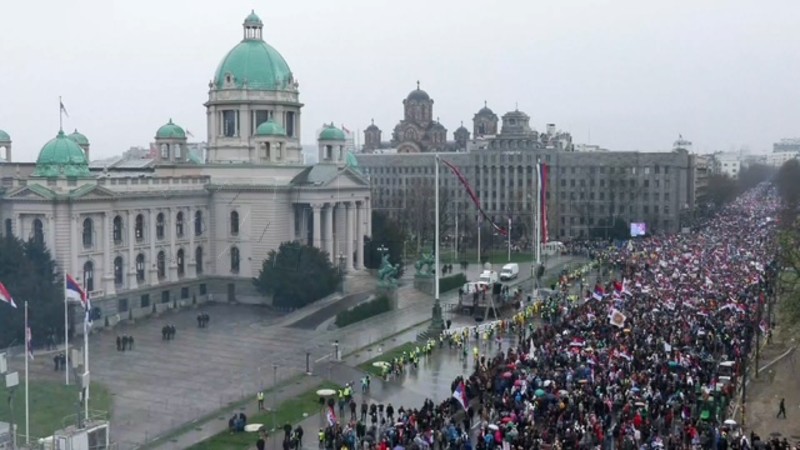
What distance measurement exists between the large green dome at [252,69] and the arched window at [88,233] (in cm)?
2104

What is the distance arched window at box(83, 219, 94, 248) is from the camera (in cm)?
6106

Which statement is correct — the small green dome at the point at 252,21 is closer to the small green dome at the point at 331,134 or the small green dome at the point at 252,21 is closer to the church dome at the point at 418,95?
the small green dome at the point at 331,134

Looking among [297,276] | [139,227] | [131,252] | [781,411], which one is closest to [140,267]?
[131,252]

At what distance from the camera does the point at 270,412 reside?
38281 mm

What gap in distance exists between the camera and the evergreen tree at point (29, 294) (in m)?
50.3

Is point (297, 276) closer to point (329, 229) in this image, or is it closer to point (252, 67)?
point (329, 229)

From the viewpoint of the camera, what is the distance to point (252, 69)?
78188 mm

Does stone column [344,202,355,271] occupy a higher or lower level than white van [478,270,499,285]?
higher

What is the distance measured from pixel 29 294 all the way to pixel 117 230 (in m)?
12.8

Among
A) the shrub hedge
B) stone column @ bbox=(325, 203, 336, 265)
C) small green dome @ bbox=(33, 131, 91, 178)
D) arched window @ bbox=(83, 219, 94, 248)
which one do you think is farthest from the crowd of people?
small green dome @ bbox=(33, 131, 91, 178)

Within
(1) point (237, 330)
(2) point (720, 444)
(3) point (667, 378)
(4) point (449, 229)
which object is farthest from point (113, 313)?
(4) point (449, 229)

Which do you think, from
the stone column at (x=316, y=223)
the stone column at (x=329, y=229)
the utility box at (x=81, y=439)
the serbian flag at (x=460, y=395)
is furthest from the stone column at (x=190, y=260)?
the serbian flag at (x=460, y=395)

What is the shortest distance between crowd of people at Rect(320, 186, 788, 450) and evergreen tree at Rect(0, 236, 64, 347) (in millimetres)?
20126

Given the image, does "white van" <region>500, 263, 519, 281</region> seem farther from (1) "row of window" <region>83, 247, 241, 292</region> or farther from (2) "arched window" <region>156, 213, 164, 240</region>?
(2) "arched window" <region>156, 213, 164, 240</region>
